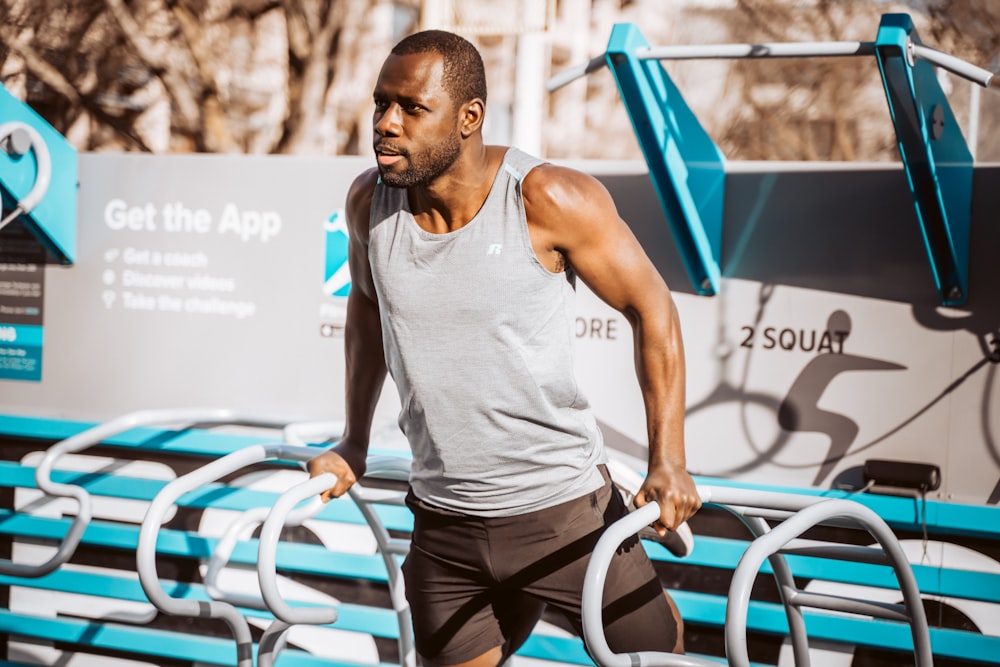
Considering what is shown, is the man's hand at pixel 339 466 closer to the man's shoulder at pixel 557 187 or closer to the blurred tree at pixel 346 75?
the man's shoulder at pixel 557 187

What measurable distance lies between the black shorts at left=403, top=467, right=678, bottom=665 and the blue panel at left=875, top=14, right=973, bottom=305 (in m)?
1.19

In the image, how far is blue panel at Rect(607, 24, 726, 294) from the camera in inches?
111

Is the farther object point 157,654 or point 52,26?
point 52,26

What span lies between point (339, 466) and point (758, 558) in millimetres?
963

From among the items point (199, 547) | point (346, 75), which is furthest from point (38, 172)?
point (346, 75)

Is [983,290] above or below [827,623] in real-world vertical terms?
above

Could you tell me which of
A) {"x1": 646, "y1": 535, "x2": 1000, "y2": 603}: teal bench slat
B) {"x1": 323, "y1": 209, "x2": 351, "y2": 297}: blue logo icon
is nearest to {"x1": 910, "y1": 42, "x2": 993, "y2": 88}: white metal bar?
{"x1": 646, "y1": 535, "x2": 1000, "y2": 603}: teal bench slat

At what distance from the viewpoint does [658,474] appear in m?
2.09

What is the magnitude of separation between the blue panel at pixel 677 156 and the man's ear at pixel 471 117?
75 cm

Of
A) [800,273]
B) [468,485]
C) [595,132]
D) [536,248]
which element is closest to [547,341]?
[536,248]

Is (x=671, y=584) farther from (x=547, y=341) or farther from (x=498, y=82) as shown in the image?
(x=498, y=82)

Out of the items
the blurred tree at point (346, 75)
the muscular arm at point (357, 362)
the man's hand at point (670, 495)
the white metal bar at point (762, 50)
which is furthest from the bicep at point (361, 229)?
the blurred tree at point (346, 75)

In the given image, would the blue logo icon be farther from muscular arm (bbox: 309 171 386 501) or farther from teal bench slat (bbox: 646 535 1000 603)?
teal bench slat (bbox: 646 535 1000 603)

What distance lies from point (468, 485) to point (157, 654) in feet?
7.36
